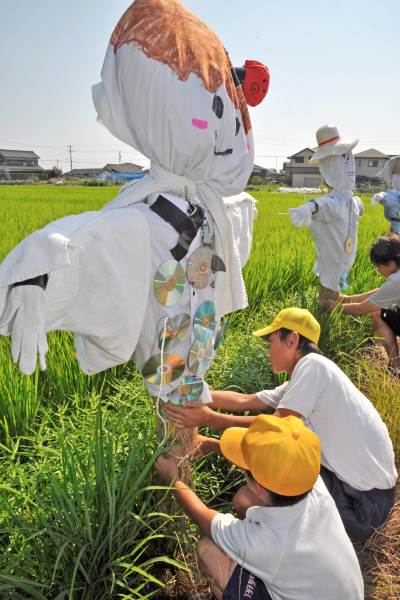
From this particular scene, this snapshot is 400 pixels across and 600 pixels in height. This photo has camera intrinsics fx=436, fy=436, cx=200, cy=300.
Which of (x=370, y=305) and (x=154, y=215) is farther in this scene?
(x=370, y=305)

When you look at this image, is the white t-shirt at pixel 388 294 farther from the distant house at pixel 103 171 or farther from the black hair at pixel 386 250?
the distant house at pixel 103 171

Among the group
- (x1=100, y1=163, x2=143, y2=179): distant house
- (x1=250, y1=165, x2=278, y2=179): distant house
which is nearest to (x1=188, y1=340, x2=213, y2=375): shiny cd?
(x1=250, y1=165, x2=278, y2=179): distant house

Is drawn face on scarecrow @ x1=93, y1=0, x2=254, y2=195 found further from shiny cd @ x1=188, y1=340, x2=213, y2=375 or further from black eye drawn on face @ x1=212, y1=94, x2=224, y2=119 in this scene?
shiny cd @ x1=188, y1=340, x2=213, y2=375

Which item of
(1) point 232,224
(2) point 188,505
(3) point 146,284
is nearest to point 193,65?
(1) point 232,224

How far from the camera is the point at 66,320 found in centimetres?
98

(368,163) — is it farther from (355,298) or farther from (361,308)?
(361,308)

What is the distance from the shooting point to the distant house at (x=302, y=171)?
3623 centimetres

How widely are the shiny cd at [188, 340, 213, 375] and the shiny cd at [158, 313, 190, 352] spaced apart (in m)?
0.07

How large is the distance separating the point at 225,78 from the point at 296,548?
3.91 feet

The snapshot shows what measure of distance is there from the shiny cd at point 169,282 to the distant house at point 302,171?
35.9 m

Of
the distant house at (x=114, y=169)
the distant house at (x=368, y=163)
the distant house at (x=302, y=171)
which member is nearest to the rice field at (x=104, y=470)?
the distant house at (x=302, y=171)

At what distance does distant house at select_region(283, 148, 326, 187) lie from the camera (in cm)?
3623

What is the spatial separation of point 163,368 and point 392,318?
6.94ft

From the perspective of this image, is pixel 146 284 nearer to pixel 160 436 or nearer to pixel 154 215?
pixel 154 215
